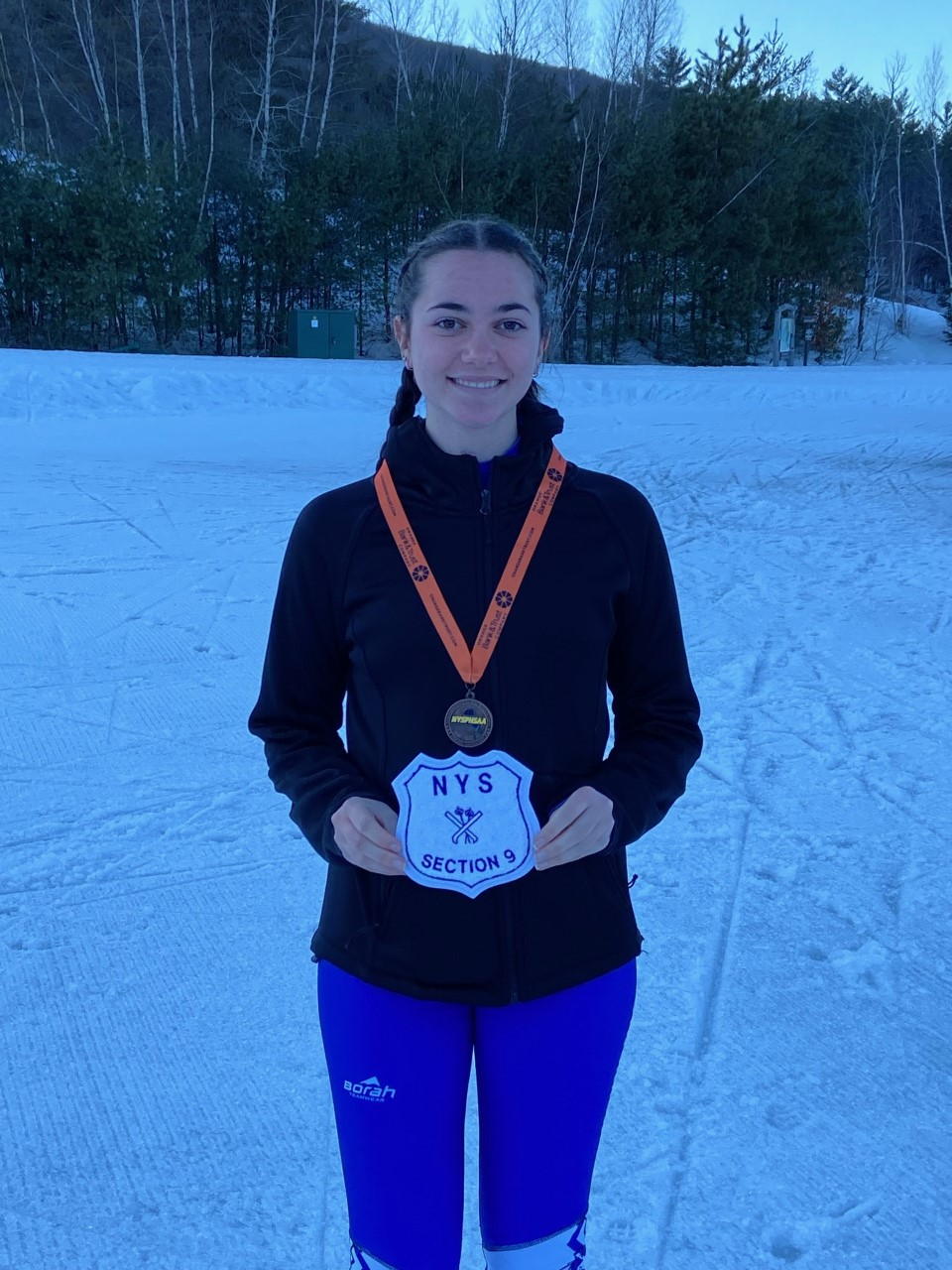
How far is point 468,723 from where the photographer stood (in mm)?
1405

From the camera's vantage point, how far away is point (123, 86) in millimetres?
30391

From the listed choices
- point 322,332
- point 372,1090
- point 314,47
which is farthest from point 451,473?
point 314,47

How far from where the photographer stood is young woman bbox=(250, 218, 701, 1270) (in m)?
1.41

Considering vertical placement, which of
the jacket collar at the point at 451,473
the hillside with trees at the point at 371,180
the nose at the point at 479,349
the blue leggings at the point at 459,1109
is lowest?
the blue leggings at the point at 459,1109

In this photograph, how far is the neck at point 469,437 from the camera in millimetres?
1504

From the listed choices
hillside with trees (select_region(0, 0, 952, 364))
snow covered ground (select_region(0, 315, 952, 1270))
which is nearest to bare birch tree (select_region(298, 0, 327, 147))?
hillside with trees (select_region(0, 0, 952, 364))

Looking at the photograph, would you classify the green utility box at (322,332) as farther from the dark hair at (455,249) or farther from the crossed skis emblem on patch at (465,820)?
the crossed skis emblem on patch at (465,820)

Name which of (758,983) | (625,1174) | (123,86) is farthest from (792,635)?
(123,86)

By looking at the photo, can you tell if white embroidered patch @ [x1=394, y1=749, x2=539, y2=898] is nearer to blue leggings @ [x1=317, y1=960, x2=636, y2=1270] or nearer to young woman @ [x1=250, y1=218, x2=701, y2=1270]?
young woman @ [x1=250, y1=218, x2=701, y2=1270]

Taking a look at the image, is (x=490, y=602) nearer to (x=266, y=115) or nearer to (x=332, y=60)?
(x=266, y=115)

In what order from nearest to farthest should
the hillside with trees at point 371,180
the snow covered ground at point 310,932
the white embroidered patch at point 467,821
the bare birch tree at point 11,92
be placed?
the white embroidered patch at point 467,821
the snow covered ground at point 310,932
the hillside with trees at point 371,180
the bare birch tree at point 11,92

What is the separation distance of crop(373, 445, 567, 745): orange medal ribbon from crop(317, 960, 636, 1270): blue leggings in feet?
1.37

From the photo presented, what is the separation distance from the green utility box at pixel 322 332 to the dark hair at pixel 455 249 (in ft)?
64.1

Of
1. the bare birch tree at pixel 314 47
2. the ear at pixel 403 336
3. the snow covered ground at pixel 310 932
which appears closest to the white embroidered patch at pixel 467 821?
the ear at pixel 403 336
